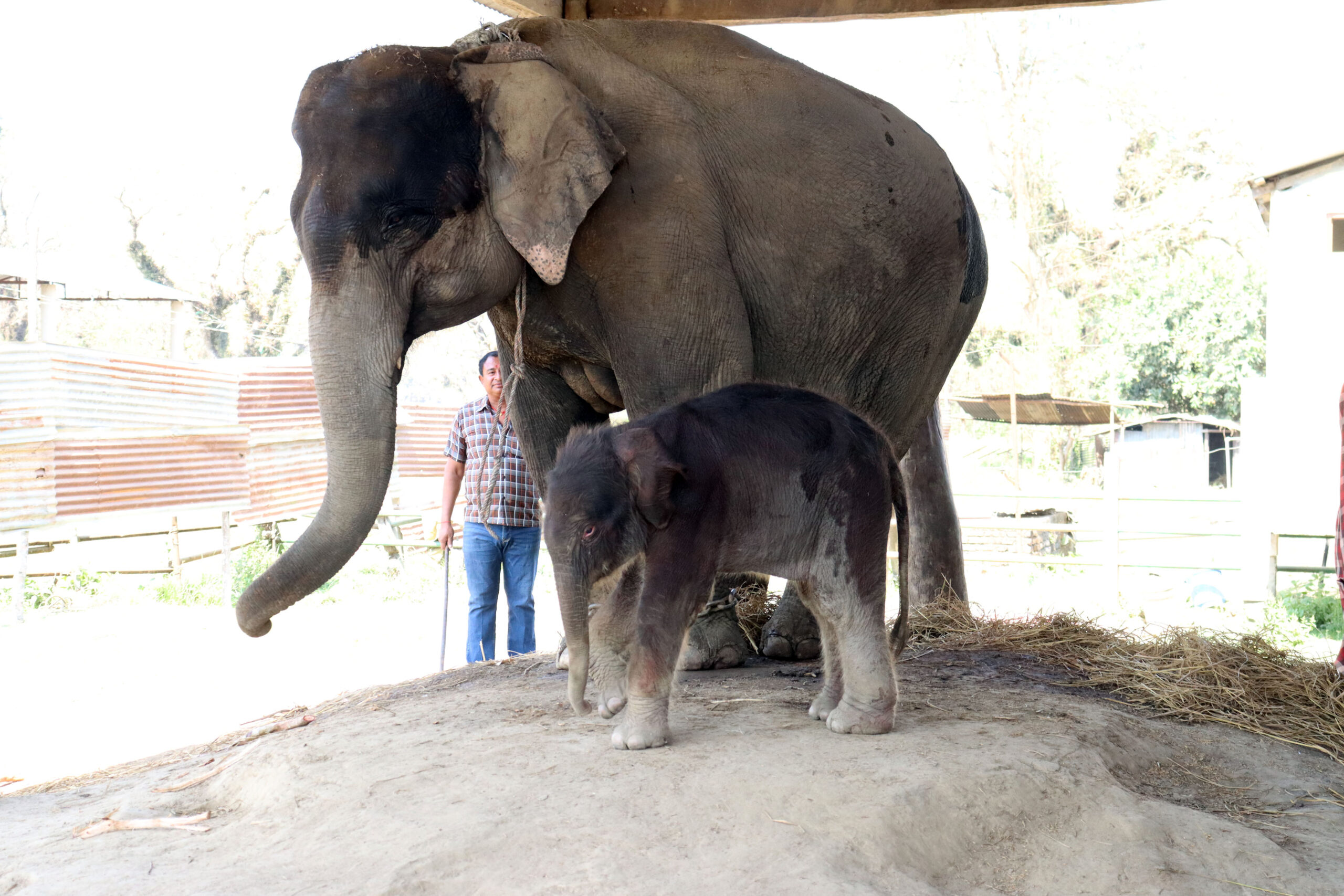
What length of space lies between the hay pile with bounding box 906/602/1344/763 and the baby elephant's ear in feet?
7.38

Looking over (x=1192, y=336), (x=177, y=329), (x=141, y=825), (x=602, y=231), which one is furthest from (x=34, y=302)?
(x=1192, y=336)

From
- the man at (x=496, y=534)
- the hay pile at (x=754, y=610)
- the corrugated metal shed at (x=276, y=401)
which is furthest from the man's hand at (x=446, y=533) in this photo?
the corrugated metal shed at (x=276, y=401)

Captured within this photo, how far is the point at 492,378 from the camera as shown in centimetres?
689

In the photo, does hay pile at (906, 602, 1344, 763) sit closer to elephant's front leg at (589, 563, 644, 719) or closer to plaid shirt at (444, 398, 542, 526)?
elephant's front leg at (589, 563, 644, 719)

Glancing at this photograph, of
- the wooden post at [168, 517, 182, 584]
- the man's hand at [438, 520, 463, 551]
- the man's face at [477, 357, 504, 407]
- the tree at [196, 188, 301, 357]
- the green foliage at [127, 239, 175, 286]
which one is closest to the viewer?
the man's face at [477, 357, 504, 407]

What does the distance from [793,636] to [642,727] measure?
1731 mm

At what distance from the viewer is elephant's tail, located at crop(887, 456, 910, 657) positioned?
11.6ft

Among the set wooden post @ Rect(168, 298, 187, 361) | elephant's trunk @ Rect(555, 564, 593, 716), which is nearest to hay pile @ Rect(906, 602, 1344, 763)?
elephant's trunk @ Rect(555, 564, 593, 716)

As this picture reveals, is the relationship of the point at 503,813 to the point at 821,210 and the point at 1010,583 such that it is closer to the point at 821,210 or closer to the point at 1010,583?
the point at 821,210

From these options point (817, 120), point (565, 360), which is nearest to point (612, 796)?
point (565, 360)

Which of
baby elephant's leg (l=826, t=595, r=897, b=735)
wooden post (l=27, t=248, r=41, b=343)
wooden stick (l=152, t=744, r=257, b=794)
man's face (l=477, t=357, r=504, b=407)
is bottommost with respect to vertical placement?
wooden stick (l=152, t=744, r=257, b=794)

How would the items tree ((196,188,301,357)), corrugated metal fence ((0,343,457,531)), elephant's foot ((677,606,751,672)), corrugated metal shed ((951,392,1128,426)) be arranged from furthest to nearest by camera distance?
tree ((196,188,301,357)) < corrugated metal shed ((951,392,1128,426)) < corrugated metal fence ((0,343,457,531)) < elephant's foot ((677,606,751,672))

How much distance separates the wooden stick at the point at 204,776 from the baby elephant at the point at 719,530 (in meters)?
1.09

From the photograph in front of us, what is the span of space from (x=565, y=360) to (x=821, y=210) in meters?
1.02
